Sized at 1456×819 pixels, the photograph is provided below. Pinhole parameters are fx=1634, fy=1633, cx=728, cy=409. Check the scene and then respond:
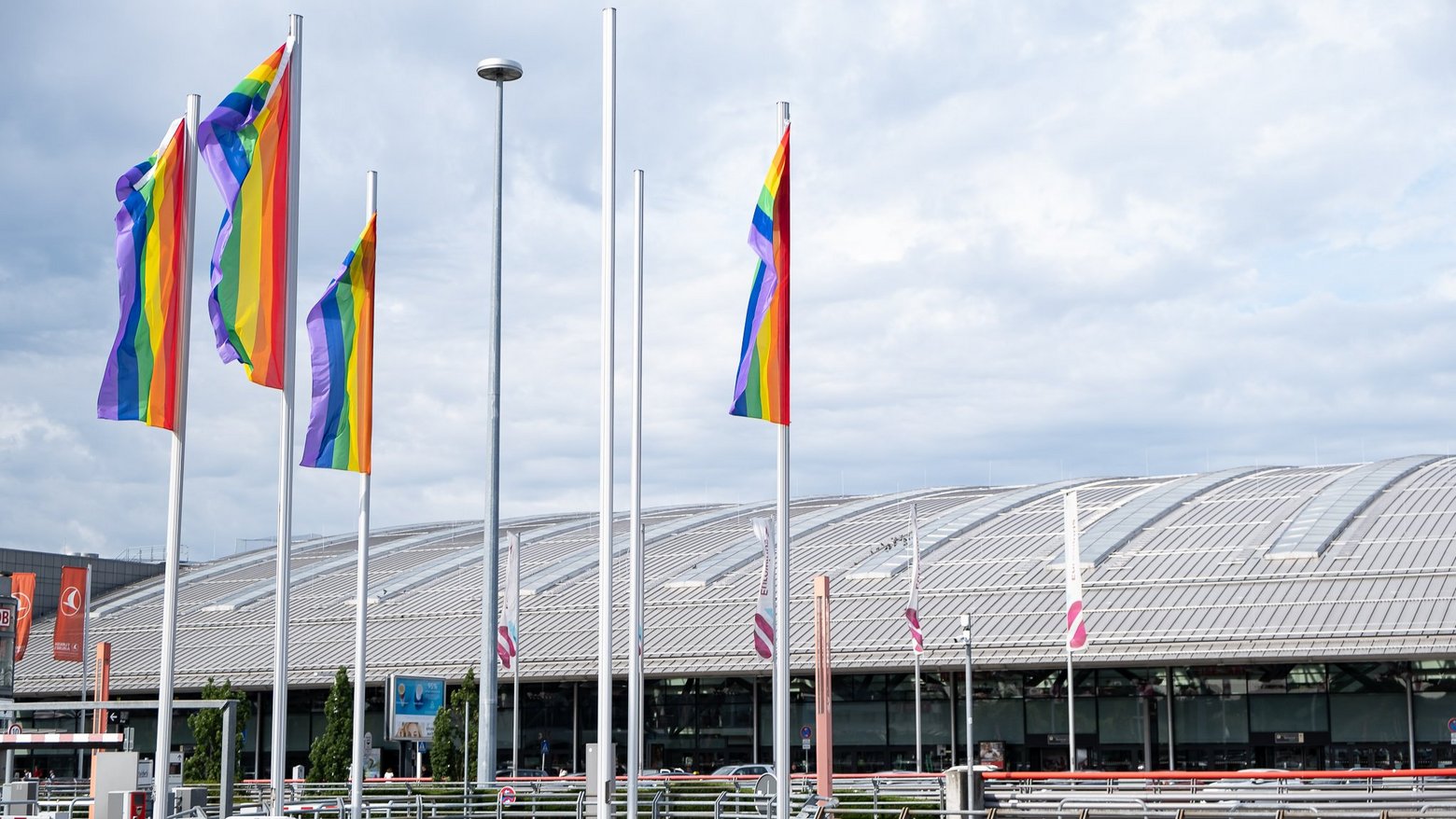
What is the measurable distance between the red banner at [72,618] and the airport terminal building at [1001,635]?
349cm

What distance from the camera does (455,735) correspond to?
163 ft

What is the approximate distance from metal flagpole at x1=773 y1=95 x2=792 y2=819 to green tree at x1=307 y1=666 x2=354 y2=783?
92.0 ft

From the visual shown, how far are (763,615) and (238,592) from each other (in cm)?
4325

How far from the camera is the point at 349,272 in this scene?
23078mm

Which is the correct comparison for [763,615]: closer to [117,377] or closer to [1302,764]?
[117,377]

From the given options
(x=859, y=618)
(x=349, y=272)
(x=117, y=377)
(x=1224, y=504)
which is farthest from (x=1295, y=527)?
(x=117, y=377)

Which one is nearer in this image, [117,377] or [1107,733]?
[117,377]

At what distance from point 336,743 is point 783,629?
29242 mm

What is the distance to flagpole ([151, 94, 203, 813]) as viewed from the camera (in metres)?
19.1

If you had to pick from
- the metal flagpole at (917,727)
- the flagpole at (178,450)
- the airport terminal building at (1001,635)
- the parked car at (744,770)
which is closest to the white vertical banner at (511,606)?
the parked car at (744,770)

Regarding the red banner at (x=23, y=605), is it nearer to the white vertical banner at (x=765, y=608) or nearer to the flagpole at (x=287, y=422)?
the white vertical banner at (x=765, y=608)

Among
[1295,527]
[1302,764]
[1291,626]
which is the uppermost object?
[1295,527]

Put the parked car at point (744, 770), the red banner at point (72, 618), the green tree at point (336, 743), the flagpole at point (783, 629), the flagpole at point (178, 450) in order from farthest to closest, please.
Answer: the red banner at point (72, 618) < the green tree at point (336, 743) < the parked car at point (744, 770) < the flagpole at point (783, 629) < the flagpole at point (178, 450)

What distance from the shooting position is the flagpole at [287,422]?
20844mm
